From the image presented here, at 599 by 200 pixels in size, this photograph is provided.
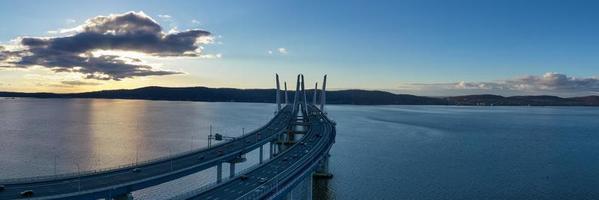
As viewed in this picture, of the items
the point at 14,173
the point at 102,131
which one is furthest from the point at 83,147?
the point at 102,131

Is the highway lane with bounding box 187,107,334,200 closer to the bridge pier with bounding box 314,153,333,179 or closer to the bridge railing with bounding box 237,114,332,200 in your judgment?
the bridge railing with bounding box 237,114,332,200

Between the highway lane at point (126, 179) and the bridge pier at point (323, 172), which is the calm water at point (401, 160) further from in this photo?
the highway lane at point (126, 179)

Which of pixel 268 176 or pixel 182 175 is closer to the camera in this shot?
pixel 268 176

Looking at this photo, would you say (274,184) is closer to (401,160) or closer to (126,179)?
(126,179)

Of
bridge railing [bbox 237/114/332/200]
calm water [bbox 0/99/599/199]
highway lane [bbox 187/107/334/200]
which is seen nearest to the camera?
bridge railing [bbox 237/114/332/200]

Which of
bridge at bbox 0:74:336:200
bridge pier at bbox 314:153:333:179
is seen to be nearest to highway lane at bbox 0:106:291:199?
bridge at bbox 0:74:336:200

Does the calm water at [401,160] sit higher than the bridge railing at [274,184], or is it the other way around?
the bridge railing at [274,184]

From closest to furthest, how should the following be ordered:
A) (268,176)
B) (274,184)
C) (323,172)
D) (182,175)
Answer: (274,184) < (268,176) < (182,175) < (323,172)

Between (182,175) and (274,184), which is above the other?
(274,184)

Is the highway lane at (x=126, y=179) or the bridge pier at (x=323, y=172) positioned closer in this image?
the highway lane at (x=126, y=179)

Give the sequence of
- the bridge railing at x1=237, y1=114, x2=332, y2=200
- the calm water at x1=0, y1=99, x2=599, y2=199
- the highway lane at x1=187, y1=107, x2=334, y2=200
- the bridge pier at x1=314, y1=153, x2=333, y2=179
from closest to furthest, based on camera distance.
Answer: the bridge railing at x1=237, y1=114, x2=332, y2=200
the highway lane at x1=187, y1=107, x2=334, y2=200
the calm water at x1=0, y1=99, x2=599, y2=199
the bridge pier at x1=314, y1=153, x2=333, y2=179

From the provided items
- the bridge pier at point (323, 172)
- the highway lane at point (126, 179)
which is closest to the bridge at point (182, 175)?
the highway lane at point (126, 179)

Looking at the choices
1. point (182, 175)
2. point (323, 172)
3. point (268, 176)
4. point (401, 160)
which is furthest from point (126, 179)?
point (401, 160)

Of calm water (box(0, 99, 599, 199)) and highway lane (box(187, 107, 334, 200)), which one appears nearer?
highway lane (box(187, 107, 334, 200))
